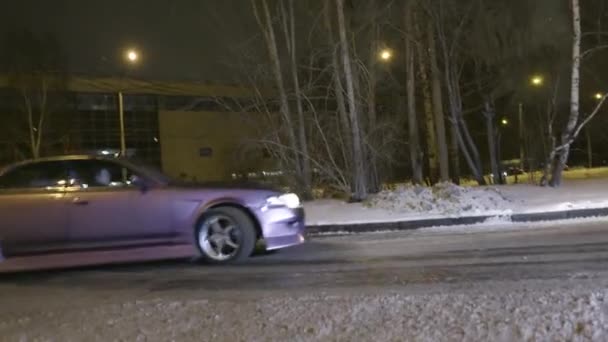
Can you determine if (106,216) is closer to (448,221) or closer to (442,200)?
(448,221)

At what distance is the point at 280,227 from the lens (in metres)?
9.30

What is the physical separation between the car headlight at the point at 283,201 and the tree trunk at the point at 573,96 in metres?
10.0

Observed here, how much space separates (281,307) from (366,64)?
15047mm

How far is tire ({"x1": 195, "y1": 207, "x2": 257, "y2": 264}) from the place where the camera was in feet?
29.8

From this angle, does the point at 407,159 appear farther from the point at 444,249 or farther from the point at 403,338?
the point at 403,338

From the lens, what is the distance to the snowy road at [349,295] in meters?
5.03

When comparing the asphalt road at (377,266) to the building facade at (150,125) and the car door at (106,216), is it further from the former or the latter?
the building facade at (150,125)

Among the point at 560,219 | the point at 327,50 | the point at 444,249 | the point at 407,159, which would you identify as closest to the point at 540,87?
the point at 407,159

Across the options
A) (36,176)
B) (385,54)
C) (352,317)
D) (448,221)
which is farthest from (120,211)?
(385,54)

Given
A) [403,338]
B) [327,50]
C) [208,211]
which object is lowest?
[403,338]

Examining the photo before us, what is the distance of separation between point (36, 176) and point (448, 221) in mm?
7269

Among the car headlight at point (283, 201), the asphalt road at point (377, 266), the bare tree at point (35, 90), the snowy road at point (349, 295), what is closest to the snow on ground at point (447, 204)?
the asphalt road at point (377, 266)

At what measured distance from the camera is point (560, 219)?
42.6 feet

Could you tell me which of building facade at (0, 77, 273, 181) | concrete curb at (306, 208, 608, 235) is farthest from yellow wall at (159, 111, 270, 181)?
concrete curb at (306, 208, 608, 235)
